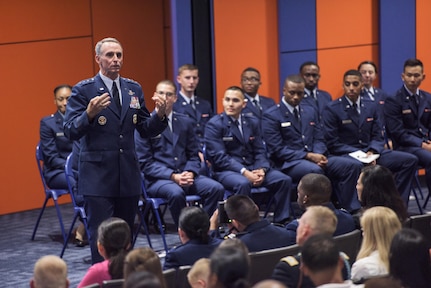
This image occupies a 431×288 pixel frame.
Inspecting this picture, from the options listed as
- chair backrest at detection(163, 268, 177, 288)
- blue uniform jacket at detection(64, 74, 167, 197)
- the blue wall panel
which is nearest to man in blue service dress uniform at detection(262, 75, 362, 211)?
the blue wall panel

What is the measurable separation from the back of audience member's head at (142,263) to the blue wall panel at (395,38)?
281 inches

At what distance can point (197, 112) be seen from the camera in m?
9.23

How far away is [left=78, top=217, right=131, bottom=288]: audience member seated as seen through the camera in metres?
4.74

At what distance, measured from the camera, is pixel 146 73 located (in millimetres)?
10805

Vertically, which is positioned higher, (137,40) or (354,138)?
(137,40)

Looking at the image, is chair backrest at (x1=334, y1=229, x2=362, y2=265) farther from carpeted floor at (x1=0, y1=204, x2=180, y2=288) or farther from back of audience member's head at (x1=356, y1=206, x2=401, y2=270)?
carpeted floor at (x1=0, y1=204, x2=180, y2=288)

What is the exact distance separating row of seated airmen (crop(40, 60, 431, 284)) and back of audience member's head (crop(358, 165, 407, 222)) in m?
2.07

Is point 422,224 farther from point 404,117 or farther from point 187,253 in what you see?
point 404,117

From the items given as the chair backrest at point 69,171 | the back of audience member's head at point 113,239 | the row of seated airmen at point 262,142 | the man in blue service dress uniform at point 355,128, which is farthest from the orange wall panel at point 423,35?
the back of audience member's head at point 113,239

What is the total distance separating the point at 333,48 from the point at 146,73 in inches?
89.0

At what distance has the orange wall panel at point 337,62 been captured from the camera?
1084cm

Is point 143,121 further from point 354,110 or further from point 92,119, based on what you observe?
point 354,110

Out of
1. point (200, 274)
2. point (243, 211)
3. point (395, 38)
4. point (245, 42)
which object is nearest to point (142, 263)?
point (200, 274)

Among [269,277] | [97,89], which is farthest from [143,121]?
[269,277]
